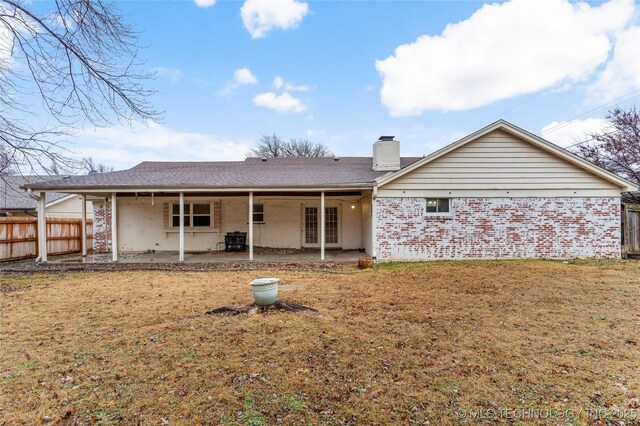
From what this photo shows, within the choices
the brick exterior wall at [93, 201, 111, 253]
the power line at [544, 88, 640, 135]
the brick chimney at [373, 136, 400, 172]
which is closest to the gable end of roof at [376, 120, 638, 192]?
the brick chimney at [373, 136, 400, 172]

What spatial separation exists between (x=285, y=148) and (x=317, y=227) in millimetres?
25307

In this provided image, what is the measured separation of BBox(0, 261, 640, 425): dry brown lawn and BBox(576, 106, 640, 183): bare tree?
12.3m

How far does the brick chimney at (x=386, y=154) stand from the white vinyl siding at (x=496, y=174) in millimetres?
3333

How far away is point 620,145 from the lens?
1555 centimetres

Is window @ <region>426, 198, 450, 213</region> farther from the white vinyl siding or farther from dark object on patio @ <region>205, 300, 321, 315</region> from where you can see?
dark object on patio @ <region>205, 300, 321, 315</region>

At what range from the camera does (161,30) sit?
5617mm

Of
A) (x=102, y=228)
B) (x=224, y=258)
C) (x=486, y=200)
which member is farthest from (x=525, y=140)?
(x=102, y=228)

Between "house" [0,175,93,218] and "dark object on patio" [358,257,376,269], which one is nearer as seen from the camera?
"dark object on patio" [358,257,376,269]

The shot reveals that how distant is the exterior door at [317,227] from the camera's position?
14156mm

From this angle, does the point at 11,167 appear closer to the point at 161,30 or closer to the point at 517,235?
the point at 161,30

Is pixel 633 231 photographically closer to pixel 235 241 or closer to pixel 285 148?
pixel 235 241

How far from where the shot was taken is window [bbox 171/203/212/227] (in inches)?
551

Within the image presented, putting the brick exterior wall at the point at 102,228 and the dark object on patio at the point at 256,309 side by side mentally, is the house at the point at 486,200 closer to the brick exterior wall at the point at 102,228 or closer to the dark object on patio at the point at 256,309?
the brick exterior wall at the point at 102,228

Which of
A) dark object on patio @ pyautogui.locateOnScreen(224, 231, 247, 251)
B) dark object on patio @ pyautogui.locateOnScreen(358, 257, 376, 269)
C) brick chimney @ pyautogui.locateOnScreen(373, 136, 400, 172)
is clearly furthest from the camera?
brick chimney @ pyautogui.locateOnScreen(373, 136, 400, 172)
